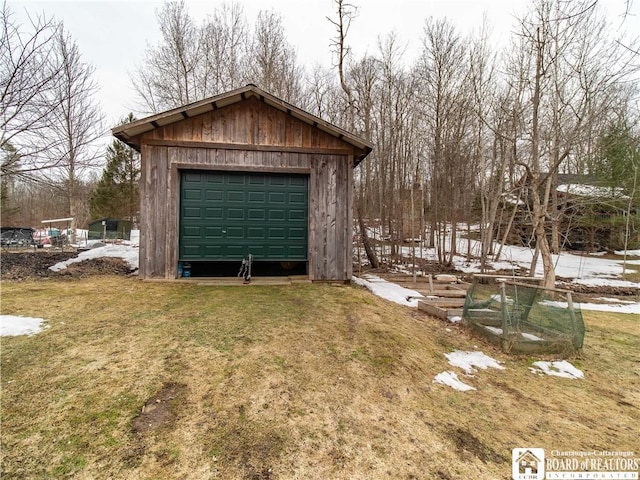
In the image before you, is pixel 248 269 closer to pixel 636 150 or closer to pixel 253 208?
pixel 253 208

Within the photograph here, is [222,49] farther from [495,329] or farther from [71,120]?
[495,329]

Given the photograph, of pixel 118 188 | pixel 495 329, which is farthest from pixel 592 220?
pixel 118 188

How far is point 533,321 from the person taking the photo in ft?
16.2

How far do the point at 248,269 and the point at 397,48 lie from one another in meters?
13.4

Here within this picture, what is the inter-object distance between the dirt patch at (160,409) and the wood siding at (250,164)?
476 cm

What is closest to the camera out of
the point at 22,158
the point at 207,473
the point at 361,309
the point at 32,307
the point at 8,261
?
the point at 207,473

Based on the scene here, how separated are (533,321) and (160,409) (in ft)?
17.9

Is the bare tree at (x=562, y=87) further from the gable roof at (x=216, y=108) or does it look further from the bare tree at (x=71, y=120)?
the bare tree at (x=71, y=120)

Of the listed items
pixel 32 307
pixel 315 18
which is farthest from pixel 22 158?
pixel 315 18

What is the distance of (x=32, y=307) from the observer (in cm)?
464

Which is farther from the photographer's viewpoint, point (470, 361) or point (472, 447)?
point (470, 361)

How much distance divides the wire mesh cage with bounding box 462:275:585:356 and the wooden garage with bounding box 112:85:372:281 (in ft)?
11.4

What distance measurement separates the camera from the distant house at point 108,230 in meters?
21.0

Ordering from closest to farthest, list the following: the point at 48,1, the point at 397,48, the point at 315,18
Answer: the point at 48,1 < the point at 315,18 < the point at 397,48
